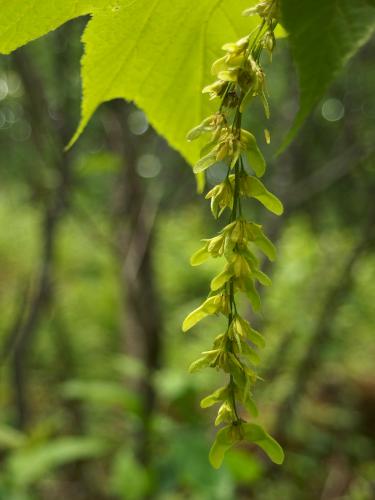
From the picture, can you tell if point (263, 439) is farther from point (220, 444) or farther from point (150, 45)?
point (150, 45)

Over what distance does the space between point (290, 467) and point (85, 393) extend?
199cm

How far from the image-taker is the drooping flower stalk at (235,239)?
0.39m

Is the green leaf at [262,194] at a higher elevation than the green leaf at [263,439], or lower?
higher

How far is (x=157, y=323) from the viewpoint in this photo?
7.82 ft

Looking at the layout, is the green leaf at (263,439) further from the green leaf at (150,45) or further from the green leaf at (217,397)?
the green leaf at (150,45)

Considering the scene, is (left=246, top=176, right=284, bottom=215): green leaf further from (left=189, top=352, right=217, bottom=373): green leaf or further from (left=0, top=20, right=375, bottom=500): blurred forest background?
(left=0, top=20, right=375, bottom=500): blurred forest background

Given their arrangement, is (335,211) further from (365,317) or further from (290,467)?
(290,467)

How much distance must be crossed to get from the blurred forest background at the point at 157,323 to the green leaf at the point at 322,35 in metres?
1.44

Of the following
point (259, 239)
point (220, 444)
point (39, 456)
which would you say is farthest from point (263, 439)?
point (39, 456)

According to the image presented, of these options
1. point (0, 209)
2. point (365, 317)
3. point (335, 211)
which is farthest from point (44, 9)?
point (0, 209)

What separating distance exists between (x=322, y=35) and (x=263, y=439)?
26cm

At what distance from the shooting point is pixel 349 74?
3035 millimetres

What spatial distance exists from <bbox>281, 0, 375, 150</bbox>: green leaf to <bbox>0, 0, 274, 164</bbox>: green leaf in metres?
0.12

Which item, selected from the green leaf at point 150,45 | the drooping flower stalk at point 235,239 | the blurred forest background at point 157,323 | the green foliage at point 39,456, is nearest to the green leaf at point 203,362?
the drooping flower stalk at point 235,239
